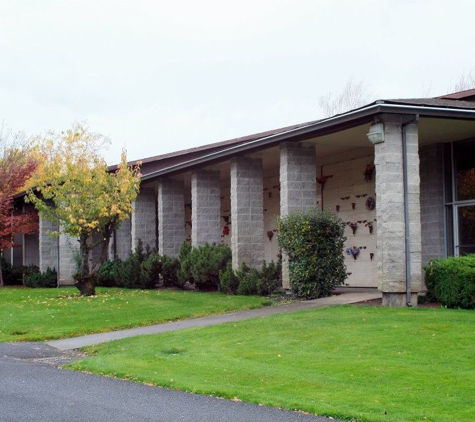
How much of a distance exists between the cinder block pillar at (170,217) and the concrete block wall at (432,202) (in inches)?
358

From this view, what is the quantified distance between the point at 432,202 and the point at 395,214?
422 cm

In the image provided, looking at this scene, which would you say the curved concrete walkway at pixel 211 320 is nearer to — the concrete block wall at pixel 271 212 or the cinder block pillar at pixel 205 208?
the cinder block pillar at pixel 205 208

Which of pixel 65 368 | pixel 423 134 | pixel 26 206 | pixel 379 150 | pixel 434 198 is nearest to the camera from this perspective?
pixel 65 368

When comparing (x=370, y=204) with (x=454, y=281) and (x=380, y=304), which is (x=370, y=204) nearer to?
(x=380, y=304)

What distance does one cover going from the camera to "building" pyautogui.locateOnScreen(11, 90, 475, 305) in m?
15.7

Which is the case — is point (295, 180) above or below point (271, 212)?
above

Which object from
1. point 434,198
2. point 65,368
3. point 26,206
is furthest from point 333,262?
point 26,206

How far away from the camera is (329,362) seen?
34.1ft

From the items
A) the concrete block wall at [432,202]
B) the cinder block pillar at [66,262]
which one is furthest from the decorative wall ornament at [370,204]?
the cinder block pillar at [66,262]

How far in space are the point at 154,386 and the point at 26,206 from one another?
2568 cm

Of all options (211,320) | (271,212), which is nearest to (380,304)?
(211,320)

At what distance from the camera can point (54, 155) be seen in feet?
75.5

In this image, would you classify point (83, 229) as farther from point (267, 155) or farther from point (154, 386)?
point (154, 386)

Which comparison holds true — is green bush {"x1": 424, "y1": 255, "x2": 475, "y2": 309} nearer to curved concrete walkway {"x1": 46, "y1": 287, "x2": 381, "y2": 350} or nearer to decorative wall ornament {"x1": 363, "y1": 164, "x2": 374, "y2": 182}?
curved concrete walkway {"x1": 46, "y1": 287, "x2": 381, "y2": 350}
